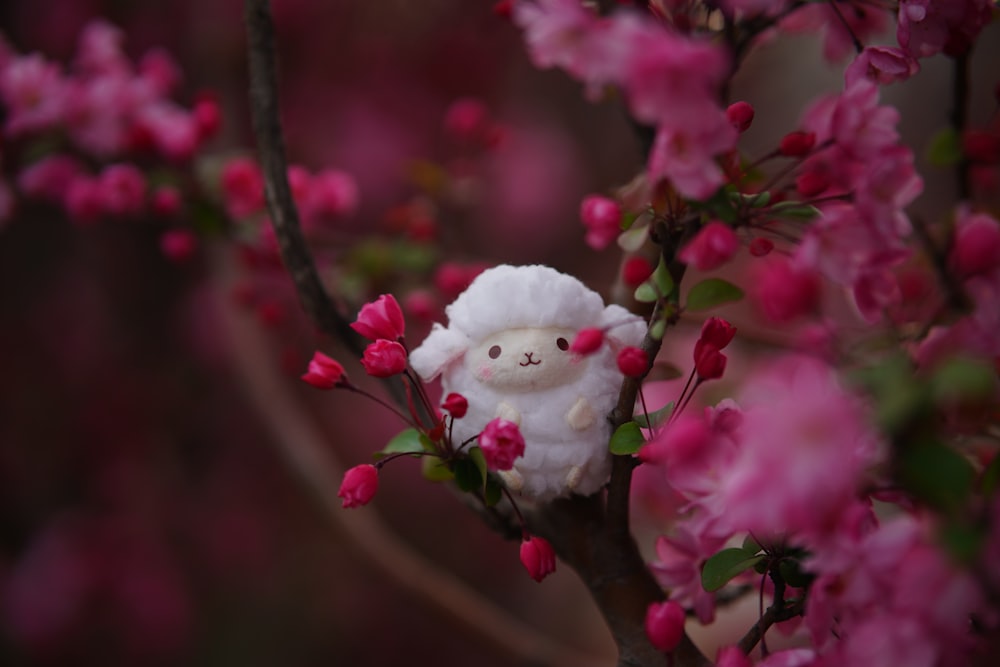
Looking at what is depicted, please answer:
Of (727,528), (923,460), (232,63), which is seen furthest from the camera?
(232,63)

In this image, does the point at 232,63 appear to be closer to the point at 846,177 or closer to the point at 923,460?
the point at 846,177

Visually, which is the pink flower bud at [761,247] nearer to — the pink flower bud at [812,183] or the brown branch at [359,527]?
the pink flower bud at [812,183]

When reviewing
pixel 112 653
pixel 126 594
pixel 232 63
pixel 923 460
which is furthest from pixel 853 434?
pixel 112 653

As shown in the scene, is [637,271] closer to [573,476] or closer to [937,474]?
[573,476]

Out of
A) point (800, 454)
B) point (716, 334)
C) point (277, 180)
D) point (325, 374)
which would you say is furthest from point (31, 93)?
point (800, 454)

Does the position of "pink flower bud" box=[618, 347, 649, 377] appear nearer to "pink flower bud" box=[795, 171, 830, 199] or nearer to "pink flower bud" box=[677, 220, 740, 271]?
"pink flower bud" box=[677, 220, 740, 271]
